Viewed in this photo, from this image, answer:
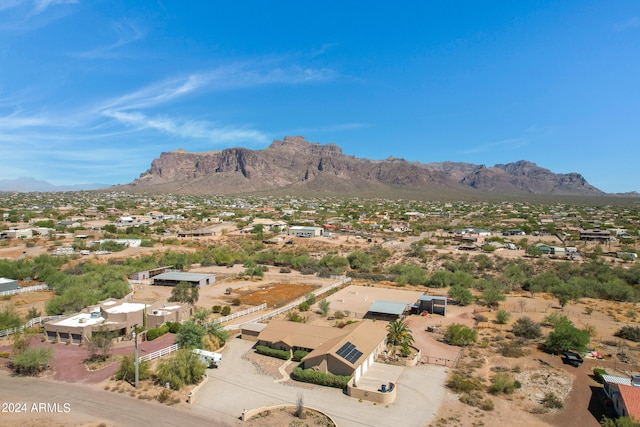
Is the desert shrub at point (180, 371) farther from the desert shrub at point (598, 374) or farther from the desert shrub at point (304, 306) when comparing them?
the desert shrub at point (598, 374)

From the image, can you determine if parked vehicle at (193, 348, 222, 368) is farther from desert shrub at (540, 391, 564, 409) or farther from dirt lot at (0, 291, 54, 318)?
dirt lot at (0, 291, 54, 318)

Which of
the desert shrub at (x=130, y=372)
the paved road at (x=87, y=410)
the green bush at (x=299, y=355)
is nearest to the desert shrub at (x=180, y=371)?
the desert shrub at (x=130, y=372)

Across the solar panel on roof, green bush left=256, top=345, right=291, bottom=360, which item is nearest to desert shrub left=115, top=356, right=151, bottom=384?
green bush left=256, top=345, right=291, bottom=360

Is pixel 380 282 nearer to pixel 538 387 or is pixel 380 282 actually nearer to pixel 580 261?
pixel 538 387

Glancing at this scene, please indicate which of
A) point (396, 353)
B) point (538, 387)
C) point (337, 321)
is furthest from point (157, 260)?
point (538, 387)

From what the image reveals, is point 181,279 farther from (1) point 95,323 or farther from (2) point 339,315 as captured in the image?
(2) point 339,315

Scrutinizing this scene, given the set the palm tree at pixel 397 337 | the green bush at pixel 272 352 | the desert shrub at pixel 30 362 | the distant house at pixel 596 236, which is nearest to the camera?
the desert shrub at pixel 30 362
